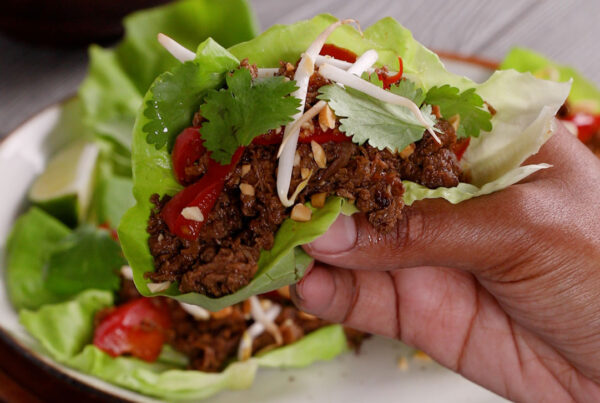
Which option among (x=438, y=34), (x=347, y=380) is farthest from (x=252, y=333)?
(x=438, y=34)

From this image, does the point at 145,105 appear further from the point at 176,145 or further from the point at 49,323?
the point at 49,323

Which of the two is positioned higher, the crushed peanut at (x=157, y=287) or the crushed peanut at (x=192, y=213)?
the crushed peanut at (x=192, y=213)

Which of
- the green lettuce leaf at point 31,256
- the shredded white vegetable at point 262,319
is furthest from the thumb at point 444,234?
the green lettuce leaf at point 31,256

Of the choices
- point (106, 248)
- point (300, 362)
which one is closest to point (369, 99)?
point (300, 362)

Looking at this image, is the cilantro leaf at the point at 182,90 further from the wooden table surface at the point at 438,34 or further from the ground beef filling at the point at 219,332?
the wooden table surface at the point at 438,34

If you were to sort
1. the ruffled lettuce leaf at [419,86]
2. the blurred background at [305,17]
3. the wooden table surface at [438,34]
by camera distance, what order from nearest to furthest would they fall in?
the ruffled lettuce leaf at [419,86], the blurred background at [305,17], the wooden table surface at [438,34]

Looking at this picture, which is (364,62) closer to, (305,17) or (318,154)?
(318,154)

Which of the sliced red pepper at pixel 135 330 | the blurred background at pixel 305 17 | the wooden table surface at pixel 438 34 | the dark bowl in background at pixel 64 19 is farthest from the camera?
the wooden table surface at pixel 438 34
